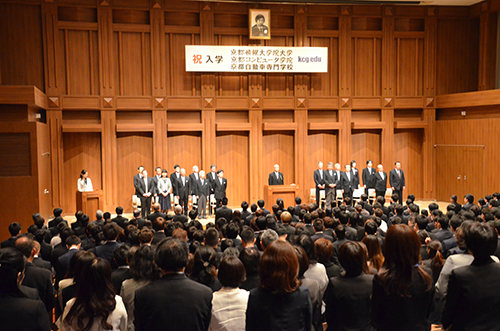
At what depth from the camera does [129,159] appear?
44.7 feet

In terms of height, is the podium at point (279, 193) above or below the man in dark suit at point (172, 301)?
below

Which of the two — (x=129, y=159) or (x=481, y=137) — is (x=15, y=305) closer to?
(x=129, y=159)

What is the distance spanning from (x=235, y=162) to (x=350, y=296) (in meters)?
11.4

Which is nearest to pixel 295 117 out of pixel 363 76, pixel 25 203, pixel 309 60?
pixel 309 60

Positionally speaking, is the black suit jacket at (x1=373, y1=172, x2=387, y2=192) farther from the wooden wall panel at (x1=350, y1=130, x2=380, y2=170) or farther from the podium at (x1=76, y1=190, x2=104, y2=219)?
the podium at (x1=76, y1=190, x2=104, y2=219)

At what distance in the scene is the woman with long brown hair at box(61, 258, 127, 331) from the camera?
262 cm

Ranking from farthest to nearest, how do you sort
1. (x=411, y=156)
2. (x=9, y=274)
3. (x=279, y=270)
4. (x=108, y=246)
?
1. (x=411, y=156)
2. (x=108, y=246)
3. (x=9, y=274)
4. (x=279, y=270)

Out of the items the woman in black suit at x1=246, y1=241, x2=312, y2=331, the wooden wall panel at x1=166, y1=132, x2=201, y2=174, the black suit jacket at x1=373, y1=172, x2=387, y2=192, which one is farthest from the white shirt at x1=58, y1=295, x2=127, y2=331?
the wooden wall panel at x1=166, y1=132, x2=201, y2=174

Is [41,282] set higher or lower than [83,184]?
lower

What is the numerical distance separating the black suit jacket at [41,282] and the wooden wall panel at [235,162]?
10.5m

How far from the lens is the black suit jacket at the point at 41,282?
3752 millimetres

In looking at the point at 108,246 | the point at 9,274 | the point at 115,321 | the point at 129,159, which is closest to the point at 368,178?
the point at 129,159

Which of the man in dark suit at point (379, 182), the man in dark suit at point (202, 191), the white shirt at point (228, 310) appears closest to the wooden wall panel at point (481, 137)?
the man in dark suit at point (379, 182)

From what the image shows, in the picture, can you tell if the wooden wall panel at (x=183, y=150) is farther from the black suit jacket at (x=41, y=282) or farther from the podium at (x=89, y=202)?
the black suit jacket at (x=41, y=282)
